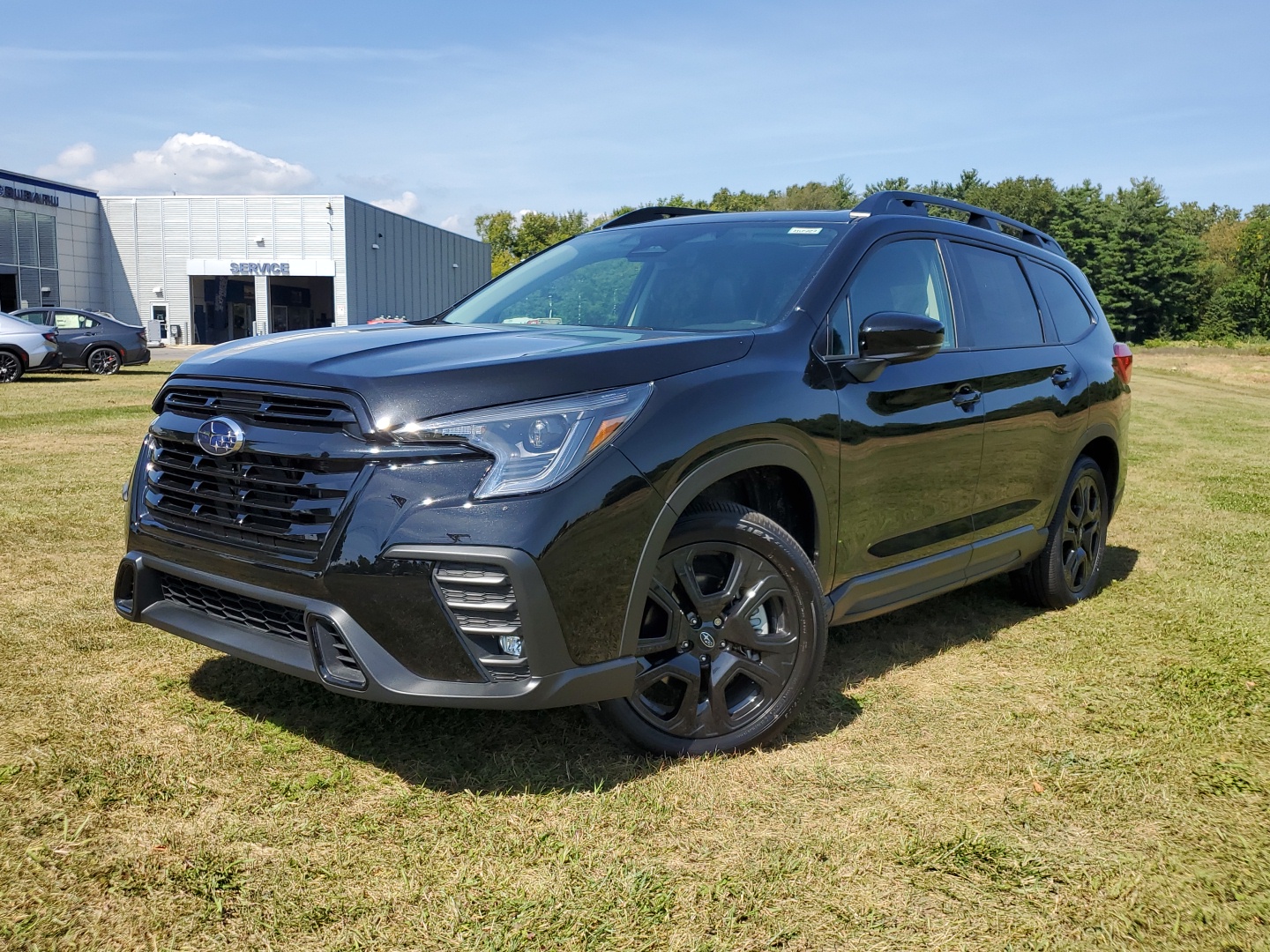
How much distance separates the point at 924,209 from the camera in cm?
470

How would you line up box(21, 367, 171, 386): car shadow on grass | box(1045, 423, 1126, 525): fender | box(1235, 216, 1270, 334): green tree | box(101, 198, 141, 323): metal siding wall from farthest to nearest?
box(1235, 216, 1270, 334): green tree < box(101, 198, 141, 323): metal siding wall < box(21, 367, 171, 386): car shadow on grass < box(1045, 423, 1126, 525): fender

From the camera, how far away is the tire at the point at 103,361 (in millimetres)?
22703

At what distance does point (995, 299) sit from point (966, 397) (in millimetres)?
740

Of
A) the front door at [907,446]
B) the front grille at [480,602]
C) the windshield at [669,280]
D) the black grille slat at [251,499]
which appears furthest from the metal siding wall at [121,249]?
the front grille at [480,602]

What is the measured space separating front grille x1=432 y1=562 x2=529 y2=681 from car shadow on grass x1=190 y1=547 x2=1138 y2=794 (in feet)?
1.85

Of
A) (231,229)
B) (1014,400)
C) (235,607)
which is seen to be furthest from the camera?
(231,229)

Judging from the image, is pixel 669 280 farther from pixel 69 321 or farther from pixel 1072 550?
pixel 69 321

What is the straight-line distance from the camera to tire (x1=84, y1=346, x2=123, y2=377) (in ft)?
74.5

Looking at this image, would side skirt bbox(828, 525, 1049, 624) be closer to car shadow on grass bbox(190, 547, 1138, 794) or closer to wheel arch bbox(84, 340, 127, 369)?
car shadow on grass bbox(190, 547, 1138, 794)

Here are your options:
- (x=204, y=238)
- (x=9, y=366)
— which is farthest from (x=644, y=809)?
(x=204, y=238)

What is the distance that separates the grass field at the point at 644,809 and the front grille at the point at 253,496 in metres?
0.73

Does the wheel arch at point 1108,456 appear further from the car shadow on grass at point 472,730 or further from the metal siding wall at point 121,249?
the metal siding wall at point 121,249

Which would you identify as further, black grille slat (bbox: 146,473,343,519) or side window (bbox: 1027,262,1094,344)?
side window (bbox: 1027,262,1094,344)

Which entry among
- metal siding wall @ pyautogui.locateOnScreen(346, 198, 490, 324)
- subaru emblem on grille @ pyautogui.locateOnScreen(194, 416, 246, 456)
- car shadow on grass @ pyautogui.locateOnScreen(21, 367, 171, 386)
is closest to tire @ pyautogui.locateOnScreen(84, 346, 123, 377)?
car shadow on grass @ pyautogui.locateOnScreen(21, 367, 171, 386)
